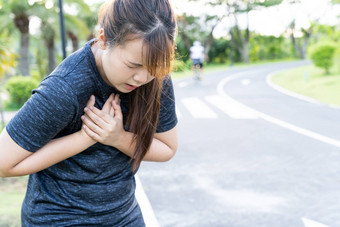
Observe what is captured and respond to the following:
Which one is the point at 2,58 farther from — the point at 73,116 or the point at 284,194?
the point at 73,116

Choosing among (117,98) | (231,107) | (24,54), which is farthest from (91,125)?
(24,54)

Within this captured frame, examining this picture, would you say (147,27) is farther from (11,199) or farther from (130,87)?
(11,199)

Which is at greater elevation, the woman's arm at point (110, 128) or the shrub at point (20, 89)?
the woman's arm at point (110, 128)

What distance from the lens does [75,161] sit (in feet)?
4.10

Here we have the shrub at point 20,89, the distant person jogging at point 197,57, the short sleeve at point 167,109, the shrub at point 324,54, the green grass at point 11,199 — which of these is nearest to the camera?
the short sleeve at point 167,109

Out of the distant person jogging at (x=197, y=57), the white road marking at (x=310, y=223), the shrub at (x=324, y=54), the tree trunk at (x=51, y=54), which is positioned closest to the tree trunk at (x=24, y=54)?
the tree trunk at (x=51, y=54)

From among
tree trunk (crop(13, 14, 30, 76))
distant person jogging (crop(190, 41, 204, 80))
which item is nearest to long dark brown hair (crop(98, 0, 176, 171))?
distant person jogging (crop(190, 41, 204, 80))

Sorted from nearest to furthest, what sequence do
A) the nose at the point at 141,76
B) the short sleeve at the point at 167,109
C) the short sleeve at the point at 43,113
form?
the short sleeve at the point at 43,113, the nose at the point at 141,76, the short sleeve at the point at 167,109

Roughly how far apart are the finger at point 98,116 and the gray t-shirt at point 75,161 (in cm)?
3

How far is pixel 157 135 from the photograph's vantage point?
4.73 feet

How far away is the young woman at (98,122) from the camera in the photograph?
1102 millimetres

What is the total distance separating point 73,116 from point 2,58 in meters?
5.08

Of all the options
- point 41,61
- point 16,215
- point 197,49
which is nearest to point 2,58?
point 16,215

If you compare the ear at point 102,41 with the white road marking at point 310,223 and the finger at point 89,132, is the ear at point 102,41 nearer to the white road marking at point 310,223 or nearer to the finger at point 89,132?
the finger at point 89,132
